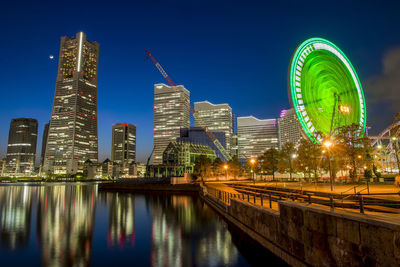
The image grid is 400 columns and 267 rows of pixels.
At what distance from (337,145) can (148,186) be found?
70.0 metres

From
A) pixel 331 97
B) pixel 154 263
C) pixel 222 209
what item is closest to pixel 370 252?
pixel 154 263

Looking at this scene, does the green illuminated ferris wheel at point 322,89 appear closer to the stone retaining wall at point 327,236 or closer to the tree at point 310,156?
the tree at point 310,156

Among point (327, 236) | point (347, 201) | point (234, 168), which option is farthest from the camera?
point (234, 168)

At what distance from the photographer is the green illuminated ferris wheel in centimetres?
5339

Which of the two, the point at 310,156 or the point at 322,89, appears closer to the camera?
the point at 310,156

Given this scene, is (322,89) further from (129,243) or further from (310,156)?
(129,243)

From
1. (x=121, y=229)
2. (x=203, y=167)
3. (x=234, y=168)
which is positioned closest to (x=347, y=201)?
(x=121, y=229)

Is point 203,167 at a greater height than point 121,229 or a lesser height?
greater

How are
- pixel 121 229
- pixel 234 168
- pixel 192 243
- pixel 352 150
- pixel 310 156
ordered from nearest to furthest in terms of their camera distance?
pixel 192 243
pixel 121 229
pixel 352 150
pixel 310 156
pixel 234 168

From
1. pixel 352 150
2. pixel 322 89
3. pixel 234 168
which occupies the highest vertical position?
pixel 322 89

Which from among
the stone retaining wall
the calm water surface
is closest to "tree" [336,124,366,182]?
the calm water surface

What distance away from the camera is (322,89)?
211ft

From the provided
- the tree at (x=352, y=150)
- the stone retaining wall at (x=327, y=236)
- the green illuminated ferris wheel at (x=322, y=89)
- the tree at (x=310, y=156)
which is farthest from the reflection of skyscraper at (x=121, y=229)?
the tree at (x=310, y=156)

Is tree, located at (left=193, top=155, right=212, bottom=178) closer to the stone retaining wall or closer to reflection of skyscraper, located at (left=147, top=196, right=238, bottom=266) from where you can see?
reflection of skyscraper, located at (left=147, top=196, right=238, bottom=266)
